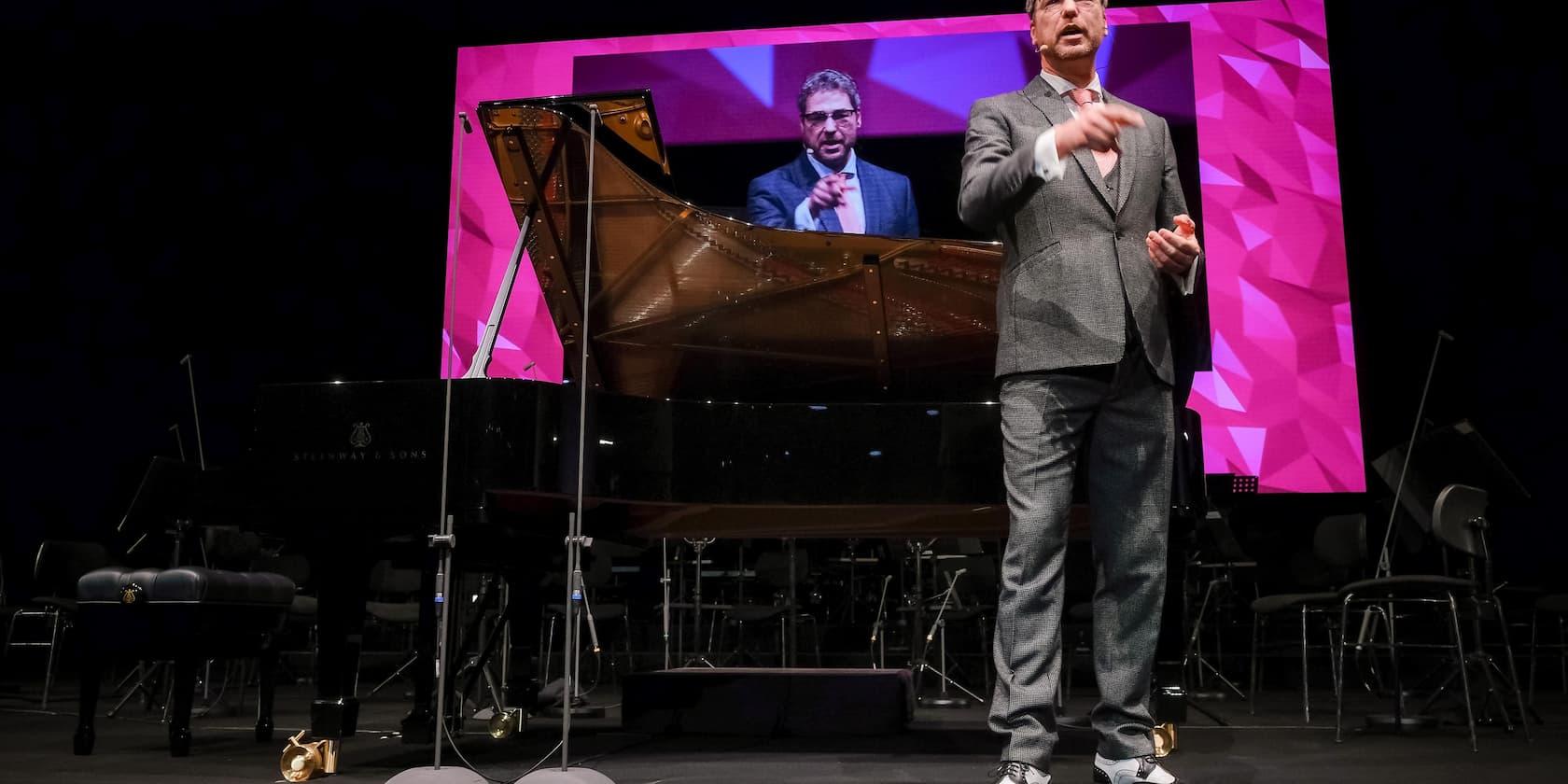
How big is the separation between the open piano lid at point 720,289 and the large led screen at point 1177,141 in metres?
3.25

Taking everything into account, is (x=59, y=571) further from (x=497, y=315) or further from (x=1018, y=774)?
(x=1018, y=774)

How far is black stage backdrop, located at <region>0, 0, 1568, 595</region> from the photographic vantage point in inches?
257

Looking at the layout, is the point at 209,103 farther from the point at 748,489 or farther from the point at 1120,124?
the point at 1120,124

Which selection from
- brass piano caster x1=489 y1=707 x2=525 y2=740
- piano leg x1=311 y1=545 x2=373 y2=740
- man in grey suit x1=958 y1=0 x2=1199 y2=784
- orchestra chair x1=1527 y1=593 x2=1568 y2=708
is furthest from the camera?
orchestra chair x1=1527 y1=593 x2=1568 y2=708

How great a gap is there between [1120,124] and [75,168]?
7054 mm

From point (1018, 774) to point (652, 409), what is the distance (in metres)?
1.24

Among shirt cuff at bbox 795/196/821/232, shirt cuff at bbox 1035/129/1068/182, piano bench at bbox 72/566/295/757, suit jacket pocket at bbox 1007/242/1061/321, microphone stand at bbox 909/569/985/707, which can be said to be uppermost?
shirt cuff at bbox 795/196/821/232

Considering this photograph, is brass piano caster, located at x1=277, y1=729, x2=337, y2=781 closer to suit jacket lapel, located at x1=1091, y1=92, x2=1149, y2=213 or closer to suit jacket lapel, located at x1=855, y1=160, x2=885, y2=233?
suit jacket lapel, located at x1=1091, y1=92, x2=1149, y2=213

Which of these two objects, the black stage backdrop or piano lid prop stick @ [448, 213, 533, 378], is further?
the black stage backdrop

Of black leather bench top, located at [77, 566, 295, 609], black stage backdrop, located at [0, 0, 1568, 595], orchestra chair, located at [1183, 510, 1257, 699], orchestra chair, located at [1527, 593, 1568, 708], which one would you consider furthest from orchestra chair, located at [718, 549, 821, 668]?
orchestra chair, located at [1527, 593, 1568, 708]

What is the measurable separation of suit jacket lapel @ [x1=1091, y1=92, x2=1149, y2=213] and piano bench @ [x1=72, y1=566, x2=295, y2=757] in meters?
2.60

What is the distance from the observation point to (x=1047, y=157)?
1.83m

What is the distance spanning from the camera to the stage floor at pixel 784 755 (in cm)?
277

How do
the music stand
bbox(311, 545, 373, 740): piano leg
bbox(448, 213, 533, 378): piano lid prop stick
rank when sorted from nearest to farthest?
1. bbox(311, 545, 373, 740): piano leg
2. bbox(448, 213, 533, 378): piano lid prop stick
3. the music stand
